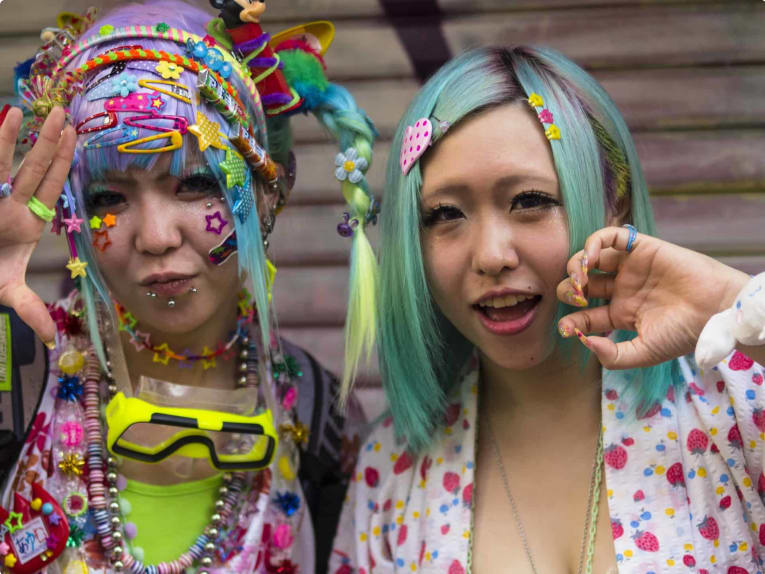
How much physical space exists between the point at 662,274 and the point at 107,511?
5.05 feet

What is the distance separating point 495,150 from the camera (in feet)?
7.14

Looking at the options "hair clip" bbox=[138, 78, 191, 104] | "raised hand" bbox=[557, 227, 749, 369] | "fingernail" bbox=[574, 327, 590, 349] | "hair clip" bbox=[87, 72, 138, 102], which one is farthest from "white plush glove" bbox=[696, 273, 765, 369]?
"hair clip" bbox=[87, 72, 138, 102]

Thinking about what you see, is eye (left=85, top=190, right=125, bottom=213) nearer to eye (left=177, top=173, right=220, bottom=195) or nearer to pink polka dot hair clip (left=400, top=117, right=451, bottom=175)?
eye (left=177, top=173, right=220, bottom=195)

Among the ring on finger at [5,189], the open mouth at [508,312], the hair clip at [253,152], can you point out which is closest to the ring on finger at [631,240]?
the open mouth at [508,312]

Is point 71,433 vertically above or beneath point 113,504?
above

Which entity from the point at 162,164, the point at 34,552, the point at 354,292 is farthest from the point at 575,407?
the point at 34,552

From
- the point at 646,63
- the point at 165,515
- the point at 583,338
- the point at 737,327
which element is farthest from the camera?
the point at 646,63

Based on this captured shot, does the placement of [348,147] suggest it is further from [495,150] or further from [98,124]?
[98,124]

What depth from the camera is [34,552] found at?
2.23 m

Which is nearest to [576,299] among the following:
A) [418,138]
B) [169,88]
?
[418,138]

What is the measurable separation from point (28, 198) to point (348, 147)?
919mm

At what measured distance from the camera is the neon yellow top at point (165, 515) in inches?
95.5

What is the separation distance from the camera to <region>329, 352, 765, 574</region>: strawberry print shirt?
6.80ft

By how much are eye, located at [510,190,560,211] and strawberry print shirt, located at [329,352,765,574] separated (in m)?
0.49
